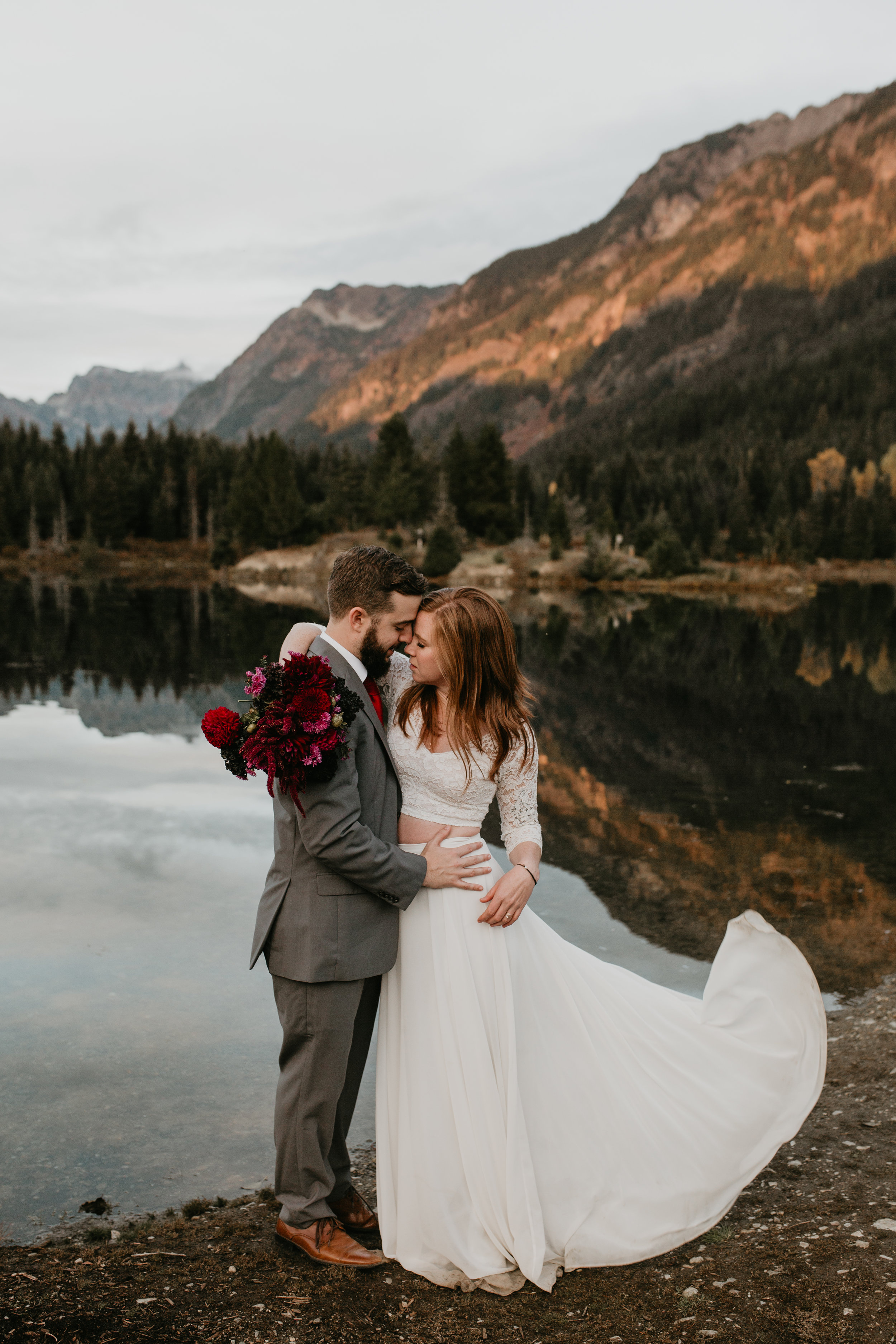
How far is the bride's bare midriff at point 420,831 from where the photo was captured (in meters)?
4.14

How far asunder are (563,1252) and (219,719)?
2559mm

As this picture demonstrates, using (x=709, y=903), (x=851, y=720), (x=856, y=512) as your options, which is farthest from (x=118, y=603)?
(x=856, y=512)

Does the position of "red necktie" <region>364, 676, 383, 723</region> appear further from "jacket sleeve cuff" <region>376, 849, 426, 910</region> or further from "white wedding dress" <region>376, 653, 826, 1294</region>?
"jacket sleeve cuff" <region>376, 849, 426, 910</region>

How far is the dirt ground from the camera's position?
143 inches

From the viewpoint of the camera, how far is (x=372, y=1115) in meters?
5.90

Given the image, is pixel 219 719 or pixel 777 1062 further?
pixel 777 1062

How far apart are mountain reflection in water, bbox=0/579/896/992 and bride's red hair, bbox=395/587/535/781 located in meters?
4.97

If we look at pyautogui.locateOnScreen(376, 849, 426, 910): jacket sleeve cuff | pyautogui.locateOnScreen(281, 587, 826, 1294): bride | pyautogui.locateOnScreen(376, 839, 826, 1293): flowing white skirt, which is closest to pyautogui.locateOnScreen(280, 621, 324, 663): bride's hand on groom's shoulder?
pyautogui.locateOnScreen(281, 587, 826, 1294): bride

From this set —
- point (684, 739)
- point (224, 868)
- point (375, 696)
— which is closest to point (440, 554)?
point (684, 739)

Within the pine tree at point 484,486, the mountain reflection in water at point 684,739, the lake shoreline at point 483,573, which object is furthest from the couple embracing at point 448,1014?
the pine tree at point 484,486

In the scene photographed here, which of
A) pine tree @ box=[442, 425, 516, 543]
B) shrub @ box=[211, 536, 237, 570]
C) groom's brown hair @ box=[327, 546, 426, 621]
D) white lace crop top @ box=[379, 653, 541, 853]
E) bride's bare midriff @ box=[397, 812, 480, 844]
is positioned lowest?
bride's bare midriff @ box=[397, 812, 480, 844]

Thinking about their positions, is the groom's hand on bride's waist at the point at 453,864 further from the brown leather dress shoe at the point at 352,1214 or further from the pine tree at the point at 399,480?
the pine tree at the point at 399,480

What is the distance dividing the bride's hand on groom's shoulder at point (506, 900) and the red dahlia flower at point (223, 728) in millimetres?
1193

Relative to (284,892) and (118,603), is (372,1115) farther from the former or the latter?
(118,603)
